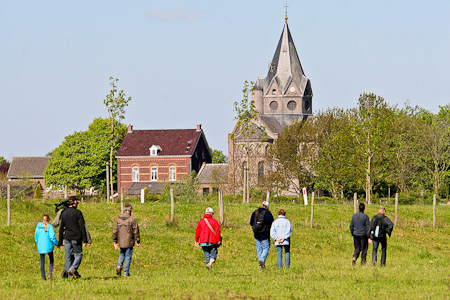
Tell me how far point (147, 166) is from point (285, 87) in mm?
19679

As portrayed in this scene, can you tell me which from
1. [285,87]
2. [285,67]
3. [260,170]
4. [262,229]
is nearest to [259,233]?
[262,229]

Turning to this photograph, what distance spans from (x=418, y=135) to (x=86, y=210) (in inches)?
1917

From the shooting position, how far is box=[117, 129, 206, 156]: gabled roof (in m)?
102

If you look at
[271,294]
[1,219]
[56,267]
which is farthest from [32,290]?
[1,219]

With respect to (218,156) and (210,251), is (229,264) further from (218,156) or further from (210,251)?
(218,156)

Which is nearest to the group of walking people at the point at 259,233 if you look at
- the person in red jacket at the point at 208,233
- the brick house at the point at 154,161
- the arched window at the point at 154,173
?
the person in red jacket at the point at 208,233

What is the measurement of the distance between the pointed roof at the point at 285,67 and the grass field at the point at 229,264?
63088 mm

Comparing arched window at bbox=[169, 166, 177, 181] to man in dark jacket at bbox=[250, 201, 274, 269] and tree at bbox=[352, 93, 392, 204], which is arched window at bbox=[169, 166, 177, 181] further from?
man in dark jacket at bbox=[250, 201, 274, 269]

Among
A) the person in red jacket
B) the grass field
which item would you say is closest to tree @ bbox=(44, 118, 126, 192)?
the grass field

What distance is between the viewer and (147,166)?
4033 inches

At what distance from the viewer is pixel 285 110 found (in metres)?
105

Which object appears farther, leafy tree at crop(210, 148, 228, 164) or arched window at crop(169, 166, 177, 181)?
leafy tree at crop(210, 148, 228, 164)

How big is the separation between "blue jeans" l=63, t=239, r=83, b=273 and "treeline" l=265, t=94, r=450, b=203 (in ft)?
164

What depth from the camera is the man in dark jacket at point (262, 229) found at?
68.5ft
